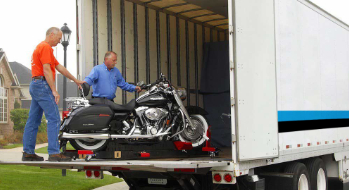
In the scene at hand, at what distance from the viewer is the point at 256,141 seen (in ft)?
21.1

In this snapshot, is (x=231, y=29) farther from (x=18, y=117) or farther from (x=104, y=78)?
(x=18, y=117)

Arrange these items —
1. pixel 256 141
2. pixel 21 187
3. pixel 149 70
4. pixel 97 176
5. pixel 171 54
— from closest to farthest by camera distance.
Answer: pixel 256 141
pixel 97 176
pixel 149 70
pixel 171 54
pixel 21 187

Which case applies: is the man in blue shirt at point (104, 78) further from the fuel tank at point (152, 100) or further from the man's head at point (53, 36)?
the man's head at point (53, 36)

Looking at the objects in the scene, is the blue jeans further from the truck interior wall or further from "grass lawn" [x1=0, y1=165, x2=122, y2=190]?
"grass lawn" [x1=0, y1=165, x2=122, y2=190]

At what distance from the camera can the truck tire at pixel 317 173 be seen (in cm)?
830

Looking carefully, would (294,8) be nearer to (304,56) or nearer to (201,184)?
(304,56)

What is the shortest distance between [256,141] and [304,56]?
7.66ft

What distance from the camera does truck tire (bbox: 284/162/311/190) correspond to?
7.47 m

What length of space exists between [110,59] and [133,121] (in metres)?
1.15

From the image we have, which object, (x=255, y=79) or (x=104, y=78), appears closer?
(x=255, y=79)

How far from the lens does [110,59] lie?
7602mm

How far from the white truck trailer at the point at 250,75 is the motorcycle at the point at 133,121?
416mm

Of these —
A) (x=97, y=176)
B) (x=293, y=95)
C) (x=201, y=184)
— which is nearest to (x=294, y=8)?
(x=293, y=95)

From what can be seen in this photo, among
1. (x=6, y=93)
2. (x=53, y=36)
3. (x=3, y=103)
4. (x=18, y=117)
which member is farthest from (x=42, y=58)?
(x=6, y=93)
